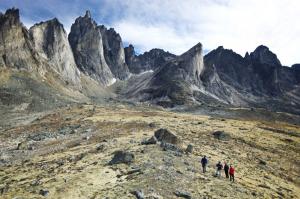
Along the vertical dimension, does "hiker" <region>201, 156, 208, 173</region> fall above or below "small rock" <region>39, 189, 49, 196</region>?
above

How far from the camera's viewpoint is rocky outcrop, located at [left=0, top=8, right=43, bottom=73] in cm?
17262

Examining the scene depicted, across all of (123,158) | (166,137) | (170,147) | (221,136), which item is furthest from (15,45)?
(123,158)

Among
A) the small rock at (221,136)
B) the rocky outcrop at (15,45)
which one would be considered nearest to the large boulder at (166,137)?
the small rock at (221,136)

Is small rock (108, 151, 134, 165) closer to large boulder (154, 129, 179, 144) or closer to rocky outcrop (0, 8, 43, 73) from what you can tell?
large boulder (154, 129, 179, 144)

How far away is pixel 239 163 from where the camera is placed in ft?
161

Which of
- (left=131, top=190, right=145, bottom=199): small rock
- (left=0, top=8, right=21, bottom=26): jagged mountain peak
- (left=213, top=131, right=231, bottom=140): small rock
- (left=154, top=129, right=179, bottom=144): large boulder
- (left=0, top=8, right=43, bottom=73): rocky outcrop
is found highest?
(left=0, top=8, right=21, bottom=26): jagged mountain peak

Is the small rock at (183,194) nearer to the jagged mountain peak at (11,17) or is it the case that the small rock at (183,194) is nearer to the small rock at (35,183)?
the small rock at (35,183)

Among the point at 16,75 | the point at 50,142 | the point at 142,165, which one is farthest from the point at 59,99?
the point at 142,165

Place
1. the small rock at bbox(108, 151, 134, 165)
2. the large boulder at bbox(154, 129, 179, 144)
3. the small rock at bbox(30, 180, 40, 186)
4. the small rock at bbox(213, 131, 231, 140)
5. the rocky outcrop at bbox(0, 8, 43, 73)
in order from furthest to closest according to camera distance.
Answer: the rocky outcrop at bbox(0, 8, 43, 73)
the small rock at bbox(213, 131, 231, 140)
the large boulder at bbox(154, 129, 179, 144)
the small rock at bbox(108, 151, 134, 165)
the small rock at bbox(30, 180, 40, 186)

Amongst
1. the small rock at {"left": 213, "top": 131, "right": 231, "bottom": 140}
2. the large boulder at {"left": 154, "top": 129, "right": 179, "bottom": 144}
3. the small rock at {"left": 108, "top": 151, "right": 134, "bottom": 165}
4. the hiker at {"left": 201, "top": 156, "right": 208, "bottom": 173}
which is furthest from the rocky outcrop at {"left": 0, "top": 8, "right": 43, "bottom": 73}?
the hiker at {"left": 201, "top": 156, "right": 208, "bottom": 173}

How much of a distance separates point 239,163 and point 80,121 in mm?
46683

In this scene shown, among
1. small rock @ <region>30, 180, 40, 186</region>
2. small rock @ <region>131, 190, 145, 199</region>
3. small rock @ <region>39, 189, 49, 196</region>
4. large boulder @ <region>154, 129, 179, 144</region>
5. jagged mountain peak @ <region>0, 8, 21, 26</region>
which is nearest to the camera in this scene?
small rock @ <region>131, 190, 145, 199</region>

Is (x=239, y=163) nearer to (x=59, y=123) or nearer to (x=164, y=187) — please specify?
(x=164, y=187)

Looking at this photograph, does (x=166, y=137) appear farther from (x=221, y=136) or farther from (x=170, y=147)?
(x=221, y=136)
